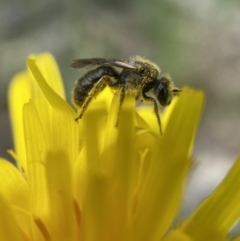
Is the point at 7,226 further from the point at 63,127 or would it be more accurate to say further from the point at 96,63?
the point at 96,63

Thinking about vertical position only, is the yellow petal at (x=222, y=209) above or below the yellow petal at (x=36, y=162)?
above

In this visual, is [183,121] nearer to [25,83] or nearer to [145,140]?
[145,140]

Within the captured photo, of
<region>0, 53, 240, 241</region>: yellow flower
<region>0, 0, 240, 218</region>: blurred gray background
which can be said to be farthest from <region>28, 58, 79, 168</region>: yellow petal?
<region>0, 0, 240, 218</region>: blurred gray background

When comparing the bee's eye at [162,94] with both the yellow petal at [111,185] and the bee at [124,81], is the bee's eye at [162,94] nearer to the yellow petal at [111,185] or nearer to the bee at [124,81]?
the bee at [124,81]

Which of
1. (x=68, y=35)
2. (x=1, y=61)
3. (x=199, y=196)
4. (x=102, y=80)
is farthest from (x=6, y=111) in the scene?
(x=102, y=80)

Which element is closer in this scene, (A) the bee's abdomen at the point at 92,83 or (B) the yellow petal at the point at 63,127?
(B) the yellow petal at the point at 63,127

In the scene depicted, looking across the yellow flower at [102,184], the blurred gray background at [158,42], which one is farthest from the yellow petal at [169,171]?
the blurred gray background at [158,42]

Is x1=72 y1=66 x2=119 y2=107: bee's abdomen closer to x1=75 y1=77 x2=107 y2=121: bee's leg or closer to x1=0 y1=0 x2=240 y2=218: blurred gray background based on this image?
x1=75 y1=77 x2=107 y2=121: bee's leg

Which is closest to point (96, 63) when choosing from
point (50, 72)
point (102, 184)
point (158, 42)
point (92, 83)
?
point (92, 83)
